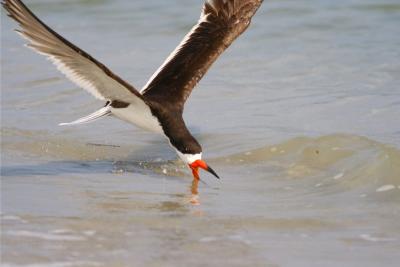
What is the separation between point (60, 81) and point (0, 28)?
3194 mm

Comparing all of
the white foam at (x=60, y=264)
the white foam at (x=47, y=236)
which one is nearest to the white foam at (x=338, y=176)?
the white foam at (x=47, y=236)

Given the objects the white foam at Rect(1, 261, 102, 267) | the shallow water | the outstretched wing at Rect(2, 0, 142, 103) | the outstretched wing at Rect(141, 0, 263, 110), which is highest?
the outstretched wing at Rect(2, 0, 142, 103)

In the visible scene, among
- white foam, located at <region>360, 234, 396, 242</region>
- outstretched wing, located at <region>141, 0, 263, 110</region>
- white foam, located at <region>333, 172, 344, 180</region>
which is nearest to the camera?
white foam, located at <region>360, 234, 396, 242</region>

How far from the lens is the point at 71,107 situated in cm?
880

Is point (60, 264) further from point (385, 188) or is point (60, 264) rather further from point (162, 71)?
point (162, 71)

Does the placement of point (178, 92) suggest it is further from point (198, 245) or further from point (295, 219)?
point (198, 245)

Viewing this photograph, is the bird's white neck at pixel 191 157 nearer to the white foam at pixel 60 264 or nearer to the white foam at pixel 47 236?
the white foam at pixel 47 236

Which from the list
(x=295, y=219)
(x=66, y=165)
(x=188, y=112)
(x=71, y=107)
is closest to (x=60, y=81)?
(x=71, y=107)

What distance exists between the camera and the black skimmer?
5.82m

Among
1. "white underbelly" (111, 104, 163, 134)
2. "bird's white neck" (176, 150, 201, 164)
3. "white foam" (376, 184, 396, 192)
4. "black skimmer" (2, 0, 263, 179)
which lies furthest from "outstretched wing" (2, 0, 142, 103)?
"white foam" (376, 184, 396, 192)

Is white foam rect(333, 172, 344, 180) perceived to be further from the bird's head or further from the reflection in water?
the reflection in water

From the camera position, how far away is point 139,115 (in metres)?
Result: 6.60

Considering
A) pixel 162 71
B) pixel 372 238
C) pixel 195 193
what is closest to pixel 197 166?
pixel 195 193

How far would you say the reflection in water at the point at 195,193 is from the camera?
19.2 ft
